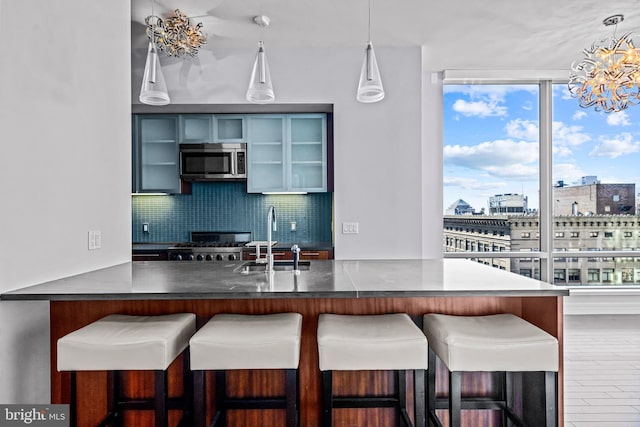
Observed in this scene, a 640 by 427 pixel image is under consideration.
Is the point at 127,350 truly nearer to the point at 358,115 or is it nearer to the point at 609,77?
the point at 358,115

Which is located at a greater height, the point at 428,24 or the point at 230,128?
the point at 428,24

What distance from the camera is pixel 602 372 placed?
9.61 ft

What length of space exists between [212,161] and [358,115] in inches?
61.6

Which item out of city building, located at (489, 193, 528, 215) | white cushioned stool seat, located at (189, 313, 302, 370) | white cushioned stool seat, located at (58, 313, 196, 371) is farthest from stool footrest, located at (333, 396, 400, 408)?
city building, located at (489, 193, 528, 215)

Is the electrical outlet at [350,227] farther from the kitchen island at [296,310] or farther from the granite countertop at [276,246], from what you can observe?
the kitchen island at [296,310]

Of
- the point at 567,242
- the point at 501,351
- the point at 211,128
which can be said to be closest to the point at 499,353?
the point at 501,351

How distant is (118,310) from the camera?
6.27 ft

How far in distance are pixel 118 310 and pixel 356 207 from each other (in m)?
2.47

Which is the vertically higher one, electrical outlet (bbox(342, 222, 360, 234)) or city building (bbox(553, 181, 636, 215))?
city building (bbox(553, 181, 636, 215))

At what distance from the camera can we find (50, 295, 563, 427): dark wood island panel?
6.23 ft

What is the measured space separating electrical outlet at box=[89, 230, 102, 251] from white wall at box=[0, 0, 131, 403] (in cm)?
4

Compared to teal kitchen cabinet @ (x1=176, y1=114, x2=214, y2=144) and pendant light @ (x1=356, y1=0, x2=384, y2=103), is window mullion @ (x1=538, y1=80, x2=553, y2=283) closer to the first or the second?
pendant light @ (x1=356, y1=0, x2=384, y2=103)

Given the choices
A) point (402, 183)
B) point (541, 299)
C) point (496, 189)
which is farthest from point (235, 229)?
point (541, 299)

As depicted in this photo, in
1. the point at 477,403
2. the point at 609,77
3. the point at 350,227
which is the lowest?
the point at 477,403
